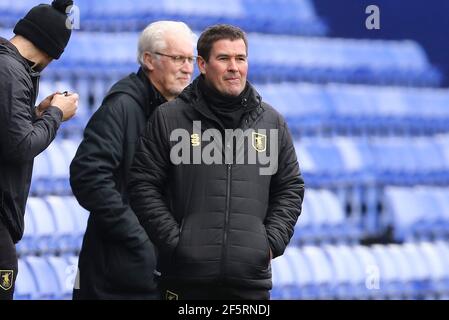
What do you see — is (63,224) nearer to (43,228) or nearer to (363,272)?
(43,228)

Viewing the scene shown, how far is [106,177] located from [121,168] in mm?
86

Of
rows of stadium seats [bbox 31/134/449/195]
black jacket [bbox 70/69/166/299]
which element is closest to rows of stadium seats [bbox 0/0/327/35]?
rows of stadium seats [bbox 31/134/449/195]

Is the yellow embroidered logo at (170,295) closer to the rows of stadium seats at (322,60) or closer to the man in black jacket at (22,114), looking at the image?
the man in black jacket at (22,114)

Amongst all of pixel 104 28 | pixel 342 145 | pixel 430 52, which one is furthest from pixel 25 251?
pixel 430 52

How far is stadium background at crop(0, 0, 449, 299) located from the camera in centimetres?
564

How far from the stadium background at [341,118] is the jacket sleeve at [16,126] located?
1.65m

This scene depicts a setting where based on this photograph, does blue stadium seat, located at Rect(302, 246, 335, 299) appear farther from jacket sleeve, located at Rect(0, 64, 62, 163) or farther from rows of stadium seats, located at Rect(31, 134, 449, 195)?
jacket sleeve, located at Rect(0, 64, 62, 163)

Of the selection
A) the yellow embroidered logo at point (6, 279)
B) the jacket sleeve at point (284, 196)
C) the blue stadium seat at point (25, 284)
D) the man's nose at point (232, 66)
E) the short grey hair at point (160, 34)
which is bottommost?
the yellow embroidered logo at point (6, 279)

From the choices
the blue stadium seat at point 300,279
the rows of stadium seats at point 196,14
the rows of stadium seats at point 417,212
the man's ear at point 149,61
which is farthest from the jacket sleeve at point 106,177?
the rows of stadium seats at point 417,212

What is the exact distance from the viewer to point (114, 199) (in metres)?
4.13

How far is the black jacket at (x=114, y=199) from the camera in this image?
13.6ft

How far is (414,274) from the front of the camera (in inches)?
235
